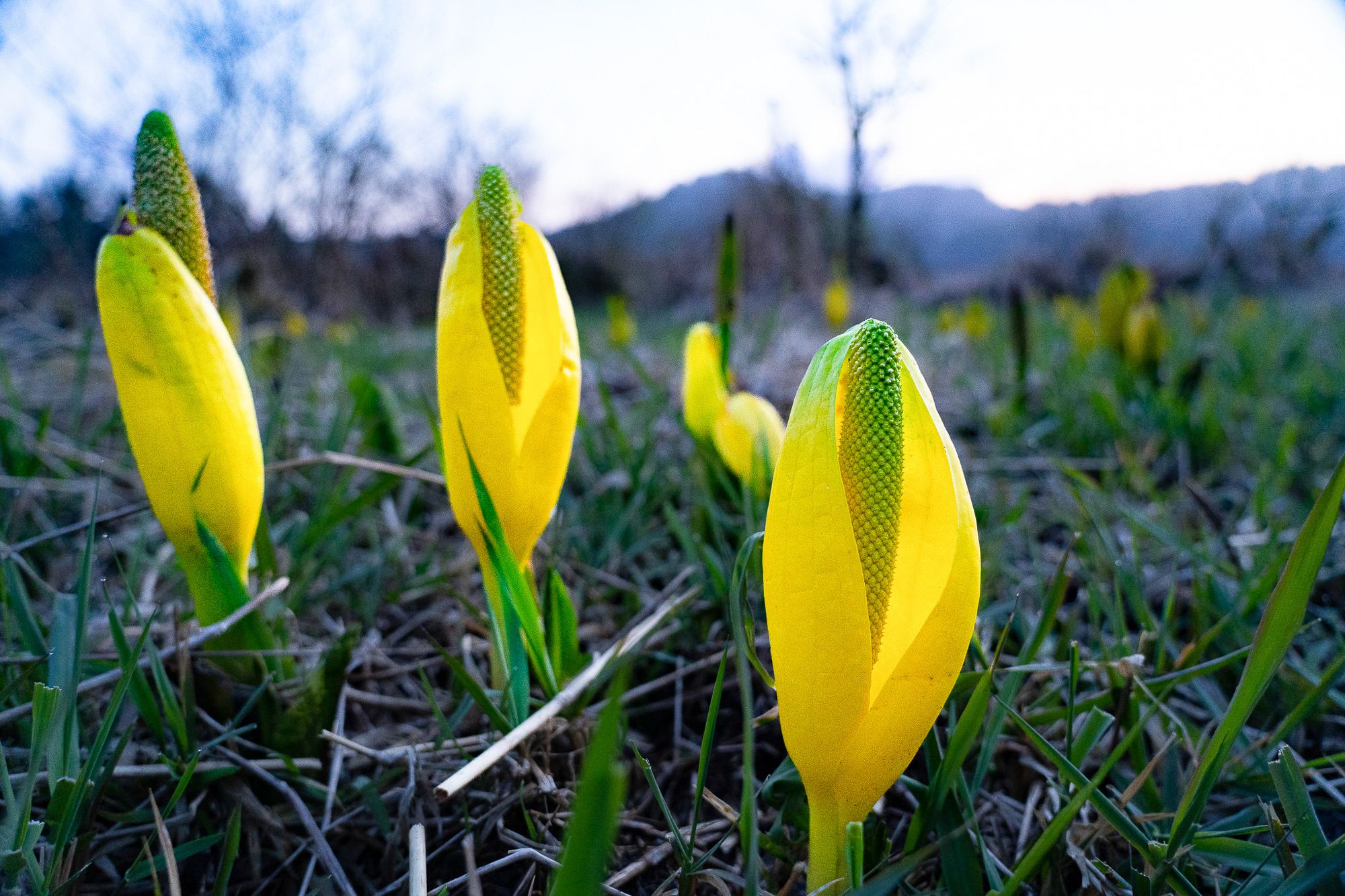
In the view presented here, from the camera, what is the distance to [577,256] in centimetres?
1700

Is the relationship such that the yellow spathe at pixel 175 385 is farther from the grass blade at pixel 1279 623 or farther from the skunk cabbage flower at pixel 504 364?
the grass blade at pixel 1279 623

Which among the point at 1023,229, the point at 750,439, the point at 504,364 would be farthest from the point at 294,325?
the point at 1023,229

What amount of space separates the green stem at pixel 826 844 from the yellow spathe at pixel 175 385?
0.55 m

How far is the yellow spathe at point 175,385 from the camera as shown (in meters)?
0.61

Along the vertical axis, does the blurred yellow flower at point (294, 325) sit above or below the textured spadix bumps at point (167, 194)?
above

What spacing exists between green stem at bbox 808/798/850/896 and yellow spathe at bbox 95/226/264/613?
0.55 m

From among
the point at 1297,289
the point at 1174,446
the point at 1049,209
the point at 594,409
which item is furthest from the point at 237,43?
the point at 1049,209

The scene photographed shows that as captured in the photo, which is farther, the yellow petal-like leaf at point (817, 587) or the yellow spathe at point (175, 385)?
the yellow spathe at point (175, 385)

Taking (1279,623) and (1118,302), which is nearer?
(1279,623)

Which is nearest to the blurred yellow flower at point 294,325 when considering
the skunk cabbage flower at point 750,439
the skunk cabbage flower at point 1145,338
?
the skunk cabbage flower at point 750,439

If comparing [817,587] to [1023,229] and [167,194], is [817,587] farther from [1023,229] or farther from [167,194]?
[1023,229]

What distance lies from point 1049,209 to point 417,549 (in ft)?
67.1

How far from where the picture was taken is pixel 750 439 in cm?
111

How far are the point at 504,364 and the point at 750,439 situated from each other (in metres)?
0.52
